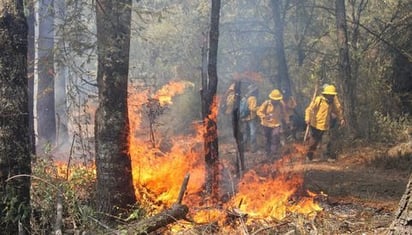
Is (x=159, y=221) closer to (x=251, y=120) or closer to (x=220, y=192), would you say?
(x=220, y=192)

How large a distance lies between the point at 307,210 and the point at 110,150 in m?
3.39

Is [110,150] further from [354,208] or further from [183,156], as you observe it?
[354,208]

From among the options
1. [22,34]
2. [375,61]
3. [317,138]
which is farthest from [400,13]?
[22,34]

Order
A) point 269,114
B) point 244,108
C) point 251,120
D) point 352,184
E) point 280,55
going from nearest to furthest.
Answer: point 352,184 → point 269,114 → point 244,108 → point 251,120 → point 280,55

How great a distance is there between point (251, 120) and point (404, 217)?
11096 mm

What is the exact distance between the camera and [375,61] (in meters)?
16.1

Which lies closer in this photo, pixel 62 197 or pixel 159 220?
pixel 62 197

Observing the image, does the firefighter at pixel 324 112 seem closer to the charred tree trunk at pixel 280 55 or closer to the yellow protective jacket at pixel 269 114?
the yellow protective jacket at pixel 269 114

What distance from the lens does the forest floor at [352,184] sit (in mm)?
6133

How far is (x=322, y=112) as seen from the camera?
488 inches

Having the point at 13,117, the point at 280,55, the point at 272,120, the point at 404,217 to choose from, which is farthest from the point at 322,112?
→ the point at 404,217

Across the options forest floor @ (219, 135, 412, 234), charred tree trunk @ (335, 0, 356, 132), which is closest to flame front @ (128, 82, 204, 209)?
forest floor @ (219, 135, 412, 234)

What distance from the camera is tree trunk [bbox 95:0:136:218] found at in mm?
7359

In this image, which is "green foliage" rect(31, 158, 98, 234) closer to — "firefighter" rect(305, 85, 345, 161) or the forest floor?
the forest floor
